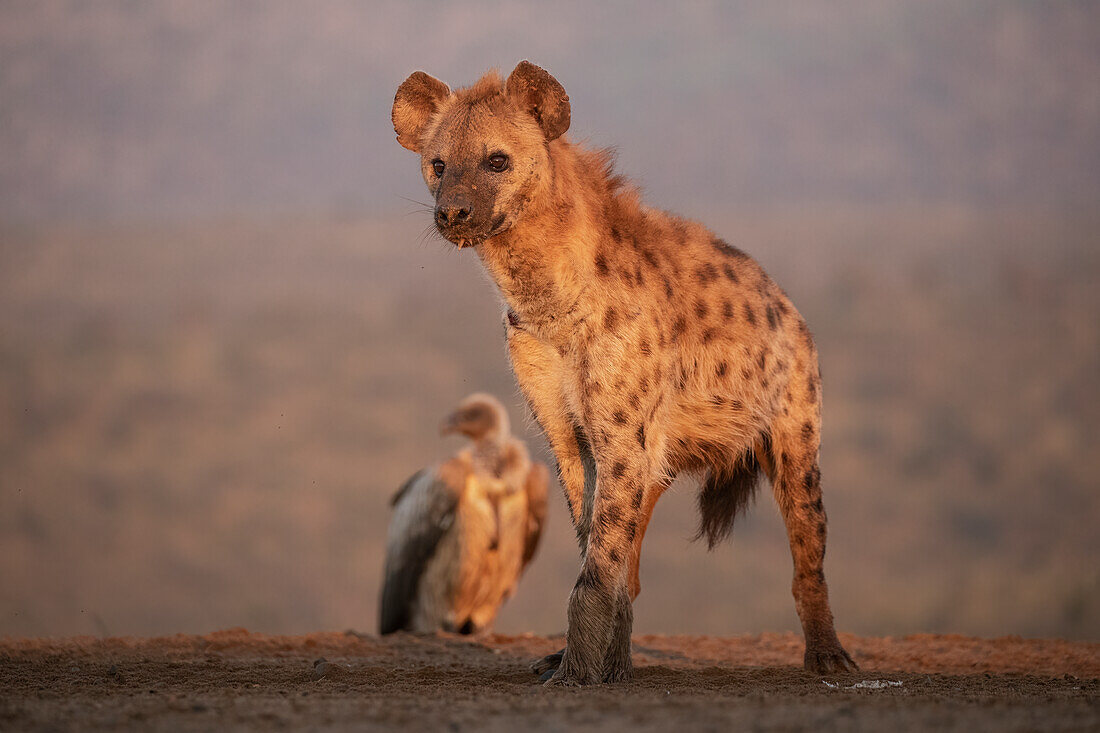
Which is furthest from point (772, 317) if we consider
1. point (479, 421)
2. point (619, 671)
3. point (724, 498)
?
point (479, 421)

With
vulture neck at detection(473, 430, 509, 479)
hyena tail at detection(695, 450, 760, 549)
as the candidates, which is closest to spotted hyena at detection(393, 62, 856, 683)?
hyena tail at detection(695, 450, 760, 549)

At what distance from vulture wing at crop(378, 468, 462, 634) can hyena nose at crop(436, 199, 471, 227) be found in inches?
253

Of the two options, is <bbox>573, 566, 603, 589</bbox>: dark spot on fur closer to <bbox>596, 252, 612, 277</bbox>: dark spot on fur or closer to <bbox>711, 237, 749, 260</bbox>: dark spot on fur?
<bbox>596, 252, 612, 277</bbox>: dark spot on fur

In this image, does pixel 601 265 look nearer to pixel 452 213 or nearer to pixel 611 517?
pixel 452 213

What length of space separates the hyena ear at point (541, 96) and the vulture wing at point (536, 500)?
21.8 ft

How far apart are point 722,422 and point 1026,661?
2612mm

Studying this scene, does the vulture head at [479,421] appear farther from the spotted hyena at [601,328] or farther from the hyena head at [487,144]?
the hyena head at [487,144]

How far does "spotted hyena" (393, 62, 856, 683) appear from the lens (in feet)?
17.4

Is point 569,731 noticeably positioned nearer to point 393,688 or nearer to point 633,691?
point 633,691

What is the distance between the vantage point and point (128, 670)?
19.1 ft

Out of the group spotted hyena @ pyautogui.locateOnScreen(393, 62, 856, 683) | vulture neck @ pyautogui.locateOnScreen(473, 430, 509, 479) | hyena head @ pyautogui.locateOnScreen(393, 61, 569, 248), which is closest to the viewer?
hyena head @ pyautogui.locateOnScreen(393, 61, 569, 248)

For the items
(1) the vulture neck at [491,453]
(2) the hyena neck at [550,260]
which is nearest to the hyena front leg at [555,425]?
(2) the hyena neck at [550,260]

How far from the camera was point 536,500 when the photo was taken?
39.1 ft

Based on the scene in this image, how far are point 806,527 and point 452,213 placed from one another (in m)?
2.64
